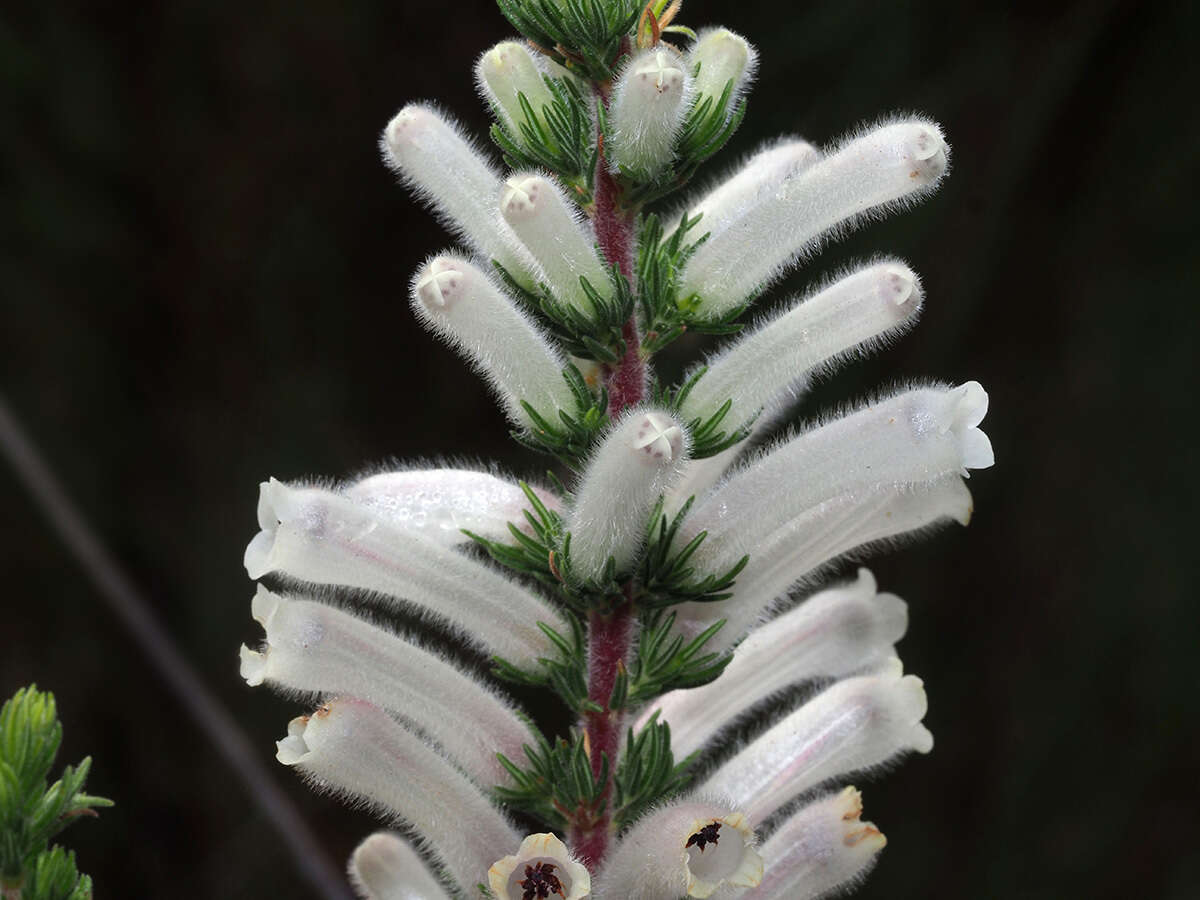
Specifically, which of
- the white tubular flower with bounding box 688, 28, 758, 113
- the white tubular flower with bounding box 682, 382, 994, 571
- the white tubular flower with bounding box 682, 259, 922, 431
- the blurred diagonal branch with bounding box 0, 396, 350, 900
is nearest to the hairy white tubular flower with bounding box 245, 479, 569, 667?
the white tubular flower with bounding box 682, 382, 994, 571

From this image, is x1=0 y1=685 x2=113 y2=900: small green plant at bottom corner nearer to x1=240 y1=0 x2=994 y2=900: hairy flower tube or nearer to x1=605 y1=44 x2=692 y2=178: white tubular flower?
x1=240 y1=0 x2=994 y2=900: hairy flower tube

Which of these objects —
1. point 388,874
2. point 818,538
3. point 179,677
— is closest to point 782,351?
point 818,538

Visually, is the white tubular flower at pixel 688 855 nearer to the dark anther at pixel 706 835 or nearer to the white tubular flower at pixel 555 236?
the dark anther at pixel 706 835

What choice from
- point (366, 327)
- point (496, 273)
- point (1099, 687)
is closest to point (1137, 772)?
point (1099, 687)

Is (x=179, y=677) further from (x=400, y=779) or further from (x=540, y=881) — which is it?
(x=540, y=881)

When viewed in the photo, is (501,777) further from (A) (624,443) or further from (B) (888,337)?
(B) (888,337)

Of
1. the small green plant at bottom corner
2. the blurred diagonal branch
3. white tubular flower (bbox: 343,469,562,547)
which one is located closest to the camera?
the small green plant at bottom corner
